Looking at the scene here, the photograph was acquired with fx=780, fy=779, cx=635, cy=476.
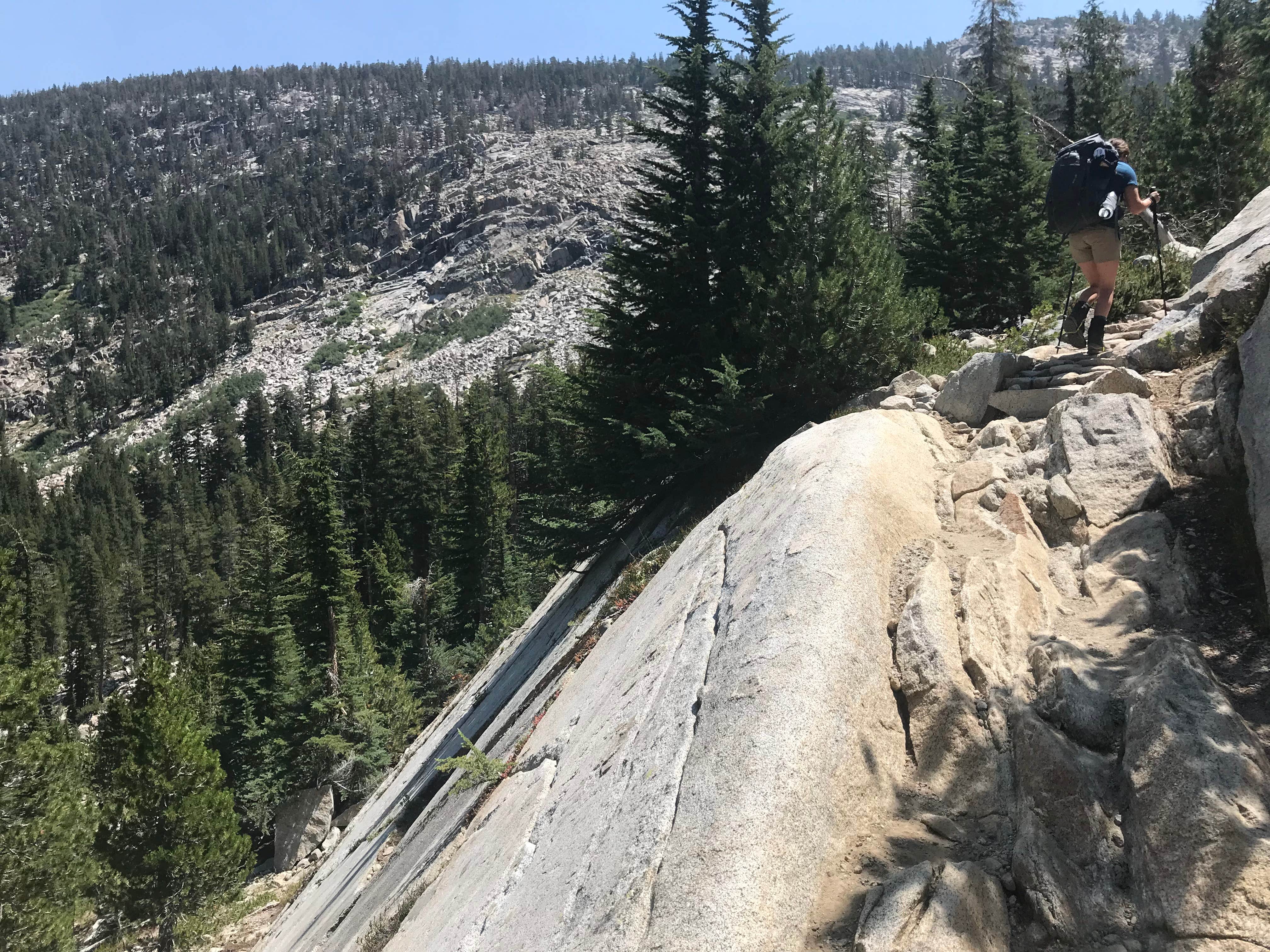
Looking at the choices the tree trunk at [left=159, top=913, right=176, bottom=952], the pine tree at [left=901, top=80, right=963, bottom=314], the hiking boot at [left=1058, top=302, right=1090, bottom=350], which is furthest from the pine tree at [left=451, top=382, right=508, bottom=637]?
the hiking boot at [left=1058, top=302, right=1090, bottom=350]

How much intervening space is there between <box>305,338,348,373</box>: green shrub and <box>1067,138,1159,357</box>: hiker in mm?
163574

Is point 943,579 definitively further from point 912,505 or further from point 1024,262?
point 1024,262

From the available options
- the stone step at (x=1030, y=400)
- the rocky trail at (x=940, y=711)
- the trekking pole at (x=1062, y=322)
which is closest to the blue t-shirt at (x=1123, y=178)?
the rocky trail at (x=940, y=711)

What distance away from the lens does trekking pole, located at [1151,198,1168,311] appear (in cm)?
836

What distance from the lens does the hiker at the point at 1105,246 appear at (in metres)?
8.00

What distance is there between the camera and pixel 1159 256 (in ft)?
29.1

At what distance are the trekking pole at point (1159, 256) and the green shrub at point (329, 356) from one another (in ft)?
534

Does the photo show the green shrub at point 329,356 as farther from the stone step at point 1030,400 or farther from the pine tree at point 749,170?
the stone step at point 1030,400

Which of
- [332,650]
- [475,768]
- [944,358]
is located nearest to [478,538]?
[332,650]

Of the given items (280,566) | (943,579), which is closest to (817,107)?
(943,579)

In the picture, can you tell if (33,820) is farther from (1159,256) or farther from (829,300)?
(1159,256)

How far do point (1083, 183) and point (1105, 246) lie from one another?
2.41 ft

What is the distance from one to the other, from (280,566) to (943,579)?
3486cm

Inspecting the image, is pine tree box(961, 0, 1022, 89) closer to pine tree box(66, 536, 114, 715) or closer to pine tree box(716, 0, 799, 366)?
pine tree box(716, 0, 799, 366)
